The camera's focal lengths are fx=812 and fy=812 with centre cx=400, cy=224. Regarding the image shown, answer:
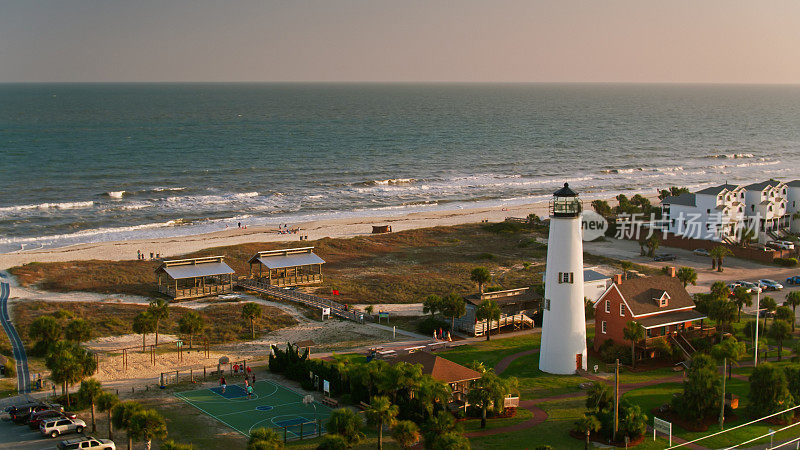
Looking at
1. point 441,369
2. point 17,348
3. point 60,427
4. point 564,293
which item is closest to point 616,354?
point 564,293

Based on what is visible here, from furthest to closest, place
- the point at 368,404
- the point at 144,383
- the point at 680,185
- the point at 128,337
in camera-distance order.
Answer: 1. the point at 680,185
2. the point at 128,337
3. the point at 144,383
4. the point at 368,404

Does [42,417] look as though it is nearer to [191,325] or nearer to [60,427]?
[60,427]

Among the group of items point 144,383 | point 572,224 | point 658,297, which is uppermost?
point 572,224

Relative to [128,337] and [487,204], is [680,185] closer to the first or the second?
[487,204]

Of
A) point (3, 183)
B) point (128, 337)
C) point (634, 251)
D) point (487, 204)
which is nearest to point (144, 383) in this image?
point (128, 337)

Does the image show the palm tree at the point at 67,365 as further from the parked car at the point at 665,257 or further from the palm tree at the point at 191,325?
the parked car at the point at 665,257

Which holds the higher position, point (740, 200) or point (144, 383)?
point (740, 200)
